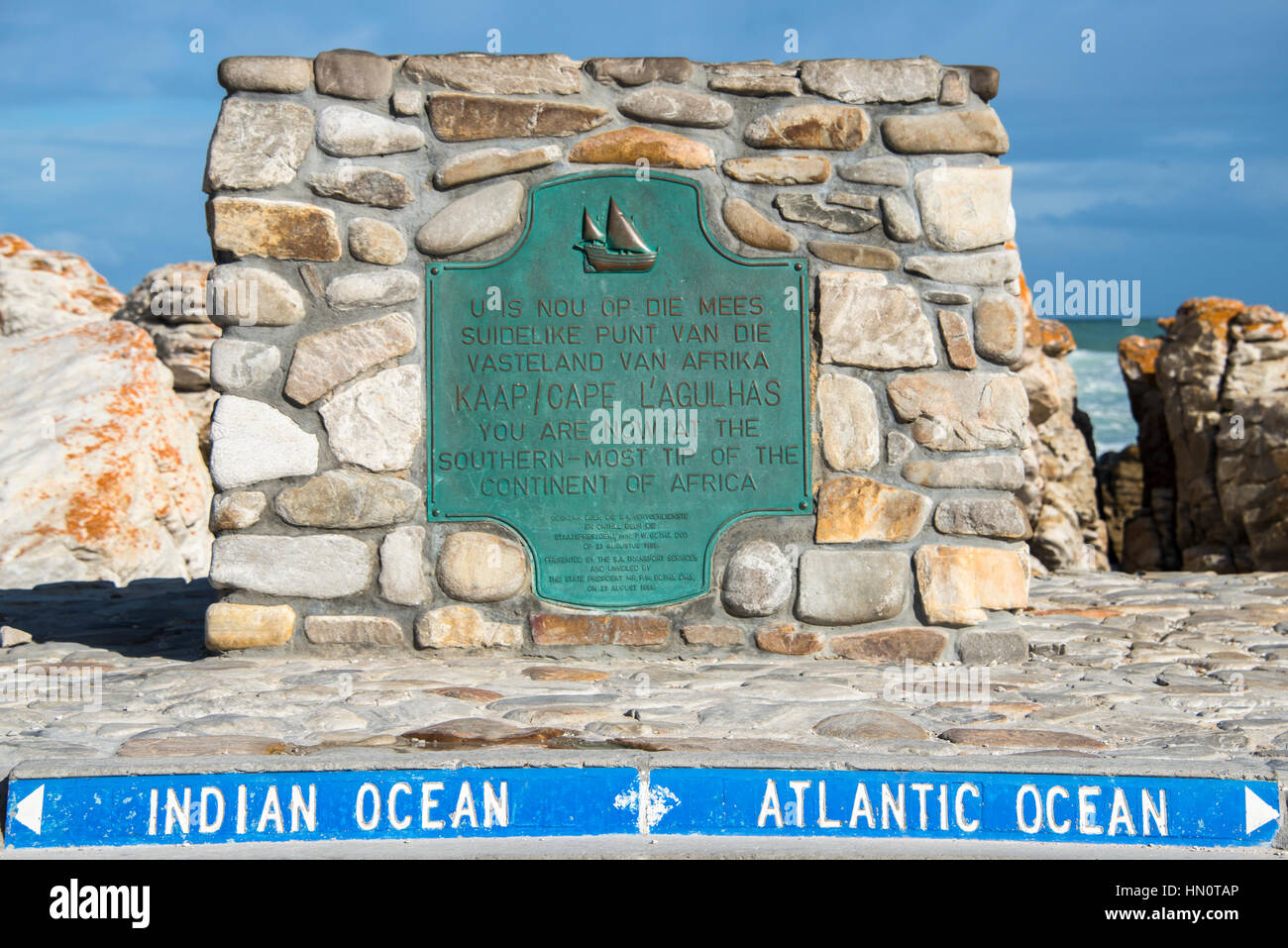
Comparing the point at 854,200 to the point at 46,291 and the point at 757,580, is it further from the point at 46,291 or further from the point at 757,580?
the point at 46,291

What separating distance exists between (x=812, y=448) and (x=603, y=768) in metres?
1.71

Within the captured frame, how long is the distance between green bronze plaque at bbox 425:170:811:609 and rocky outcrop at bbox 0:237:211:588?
10.5 feet

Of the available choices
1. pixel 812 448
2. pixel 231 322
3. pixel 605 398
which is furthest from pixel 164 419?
pixel 812 448

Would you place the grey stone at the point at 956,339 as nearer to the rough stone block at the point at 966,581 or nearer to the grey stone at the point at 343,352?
the rough stone block at the point at 966,581

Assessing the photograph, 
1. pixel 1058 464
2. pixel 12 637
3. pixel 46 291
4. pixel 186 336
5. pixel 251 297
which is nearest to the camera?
pixel 251 297

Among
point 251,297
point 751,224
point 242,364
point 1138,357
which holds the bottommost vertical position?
point 242,364

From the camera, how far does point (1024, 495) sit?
7.98 m

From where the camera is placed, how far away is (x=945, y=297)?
390 centimetres

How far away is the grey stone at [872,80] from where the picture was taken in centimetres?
388

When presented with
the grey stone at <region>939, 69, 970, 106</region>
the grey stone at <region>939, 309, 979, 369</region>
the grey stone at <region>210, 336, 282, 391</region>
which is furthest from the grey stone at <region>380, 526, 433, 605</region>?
the grey stone at <region>939, 69, 970, 106</region>

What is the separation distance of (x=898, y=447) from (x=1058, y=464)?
647 centimetres

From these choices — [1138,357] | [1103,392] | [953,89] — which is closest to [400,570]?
[953,89]

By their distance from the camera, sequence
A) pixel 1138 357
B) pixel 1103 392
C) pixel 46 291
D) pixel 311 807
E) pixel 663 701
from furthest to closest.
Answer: pixel 1103 392, pixel 1138 357, pixel 46 291, pixel 663 701, pixel 311 807

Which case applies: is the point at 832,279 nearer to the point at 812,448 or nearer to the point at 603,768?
the point at 812,448
